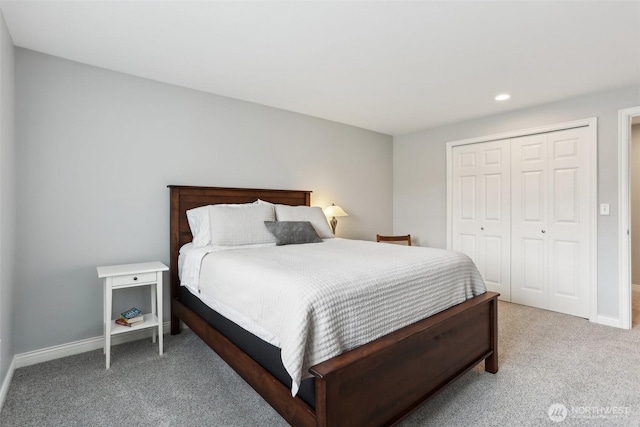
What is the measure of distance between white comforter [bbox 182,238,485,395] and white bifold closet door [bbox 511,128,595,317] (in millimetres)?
1878

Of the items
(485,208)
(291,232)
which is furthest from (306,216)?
(485,208)

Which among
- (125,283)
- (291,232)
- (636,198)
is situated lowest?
(125,283)

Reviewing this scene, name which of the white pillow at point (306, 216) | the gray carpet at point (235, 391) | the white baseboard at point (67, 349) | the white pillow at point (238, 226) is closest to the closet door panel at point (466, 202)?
the gray carpet at point (235, 391)

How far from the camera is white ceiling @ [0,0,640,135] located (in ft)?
6.05

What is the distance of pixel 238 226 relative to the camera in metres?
2.71

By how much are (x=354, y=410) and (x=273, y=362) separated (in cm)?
44

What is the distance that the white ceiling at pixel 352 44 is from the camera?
1845 mm

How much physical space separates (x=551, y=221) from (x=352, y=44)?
292 cm

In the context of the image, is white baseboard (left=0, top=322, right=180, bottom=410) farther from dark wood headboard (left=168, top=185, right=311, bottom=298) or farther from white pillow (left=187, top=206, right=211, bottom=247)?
white pillow (left=187, top=206, right=211, bottom=247)

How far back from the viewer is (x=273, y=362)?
1565 mm

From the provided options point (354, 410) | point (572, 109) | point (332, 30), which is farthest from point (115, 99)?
point (572, 109)

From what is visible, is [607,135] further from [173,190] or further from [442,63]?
[173,190]

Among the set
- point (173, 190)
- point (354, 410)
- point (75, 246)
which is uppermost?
point (173, 190)

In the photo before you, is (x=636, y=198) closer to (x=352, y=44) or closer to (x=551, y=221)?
(x=551, y=221)
